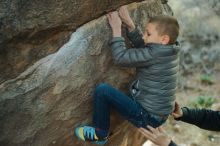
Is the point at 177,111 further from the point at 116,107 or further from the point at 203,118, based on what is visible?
the point at 116,107

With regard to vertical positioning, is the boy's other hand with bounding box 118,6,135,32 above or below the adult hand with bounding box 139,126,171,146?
above

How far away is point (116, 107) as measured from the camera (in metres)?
3.58

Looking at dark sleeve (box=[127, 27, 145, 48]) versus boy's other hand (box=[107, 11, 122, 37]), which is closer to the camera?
boy's other hand (box=[107, 11, 122, 37])

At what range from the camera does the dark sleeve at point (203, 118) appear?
4.21 meters

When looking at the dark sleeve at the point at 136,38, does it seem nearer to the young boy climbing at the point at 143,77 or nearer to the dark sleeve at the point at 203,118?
the young boy climbing at the point at 143,77

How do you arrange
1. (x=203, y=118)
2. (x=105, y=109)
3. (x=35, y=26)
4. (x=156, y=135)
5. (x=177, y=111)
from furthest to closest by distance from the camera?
(x=203, y=118) → (x=177, y=111) → (x=156, y=135) → (x=105, y=109) → (x=35, y=26)

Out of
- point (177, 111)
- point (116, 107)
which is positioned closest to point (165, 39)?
point (116, 107)

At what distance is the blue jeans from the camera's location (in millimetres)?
3500

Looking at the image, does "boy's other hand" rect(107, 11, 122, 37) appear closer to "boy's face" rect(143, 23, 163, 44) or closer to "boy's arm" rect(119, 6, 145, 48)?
"boy's arm" rect(119, 6, 145, 48)

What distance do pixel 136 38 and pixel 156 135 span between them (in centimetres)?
82

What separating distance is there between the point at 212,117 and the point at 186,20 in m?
7.54

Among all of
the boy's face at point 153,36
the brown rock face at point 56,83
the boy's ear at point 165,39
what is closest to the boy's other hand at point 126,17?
the brown rock face at point 56,83

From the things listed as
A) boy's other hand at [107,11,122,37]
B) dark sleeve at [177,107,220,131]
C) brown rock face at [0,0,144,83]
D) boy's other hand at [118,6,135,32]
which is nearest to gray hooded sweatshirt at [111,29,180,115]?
boy's other hand at [107,11,122,37]

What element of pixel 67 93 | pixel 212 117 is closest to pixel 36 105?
pixel 67 93
